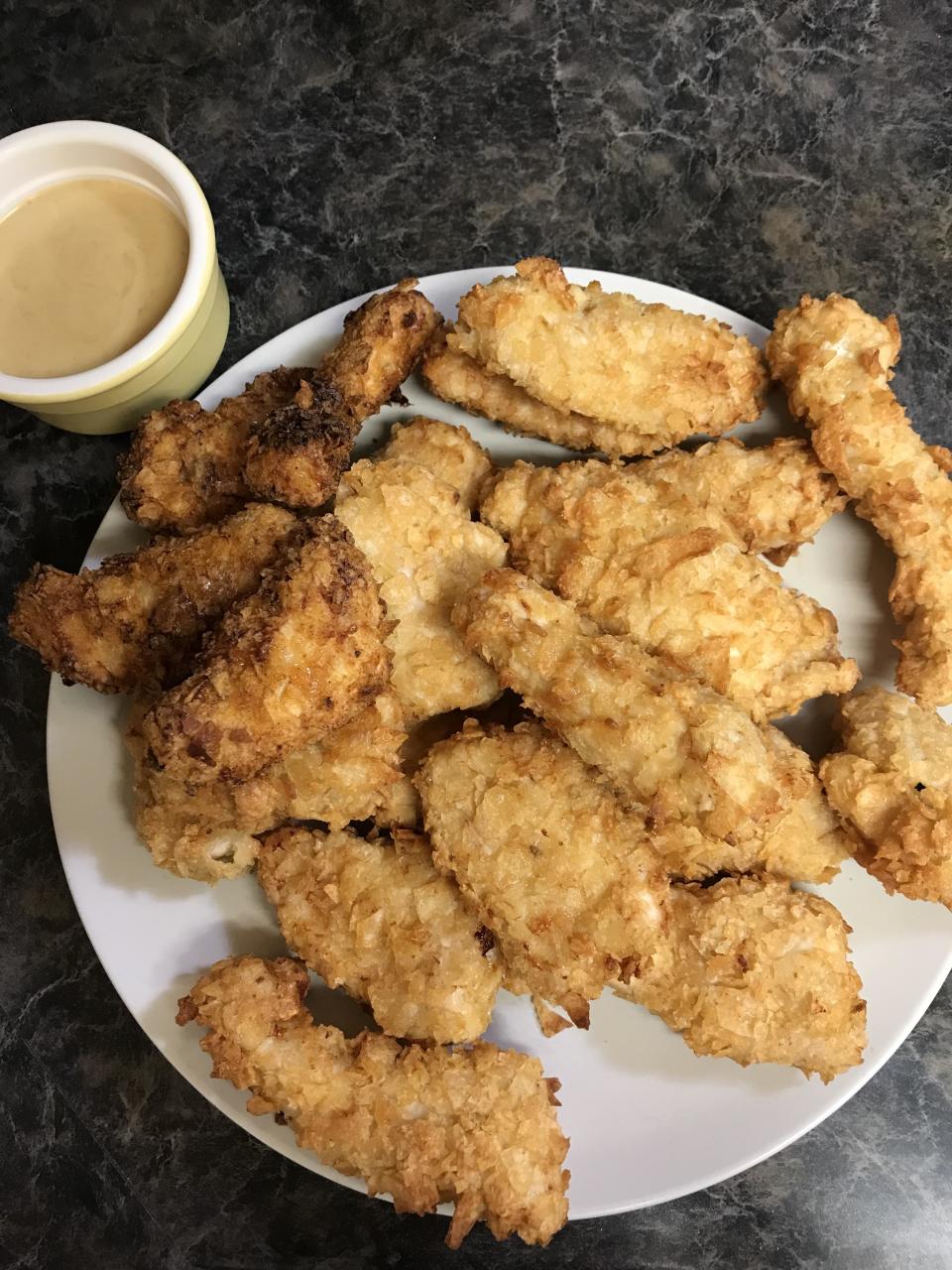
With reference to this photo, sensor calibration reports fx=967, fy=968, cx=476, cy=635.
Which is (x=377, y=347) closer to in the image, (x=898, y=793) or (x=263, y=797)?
(x=263, y=797)

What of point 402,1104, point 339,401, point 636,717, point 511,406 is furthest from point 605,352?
point 402,1104

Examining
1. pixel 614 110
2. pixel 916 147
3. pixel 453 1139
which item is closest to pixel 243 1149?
pixel 453 1139

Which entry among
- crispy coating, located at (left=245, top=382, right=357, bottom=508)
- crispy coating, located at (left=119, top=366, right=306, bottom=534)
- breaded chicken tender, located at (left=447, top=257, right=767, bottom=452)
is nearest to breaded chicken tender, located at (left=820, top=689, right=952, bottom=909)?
breaded chicken tender, located at (left=447, top=257, right=767, bottom=452)

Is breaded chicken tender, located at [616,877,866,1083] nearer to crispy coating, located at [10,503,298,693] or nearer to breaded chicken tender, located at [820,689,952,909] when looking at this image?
breaded chicken tender, located at [820,689,952,909]

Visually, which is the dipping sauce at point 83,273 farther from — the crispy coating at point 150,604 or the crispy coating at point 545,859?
the crispy coating at point 545,859

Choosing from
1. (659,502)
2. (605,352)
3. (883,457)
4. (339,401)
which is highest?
(883,457)

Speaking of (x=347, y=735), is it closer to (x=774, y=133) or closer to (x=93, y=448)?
(x=93, y=448)

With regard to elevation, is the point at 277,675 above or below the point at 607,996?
above

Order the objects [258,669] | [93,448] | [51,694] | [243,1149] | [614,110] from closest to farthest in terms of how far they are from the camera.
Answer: [258,669] < [51,694] < [243,1149] < [93,448] < [614,110]
